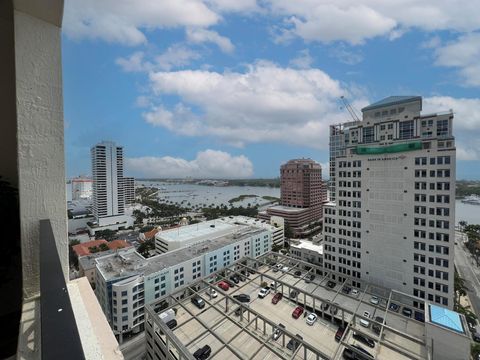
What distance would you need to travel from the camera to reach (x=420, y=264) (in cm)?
832

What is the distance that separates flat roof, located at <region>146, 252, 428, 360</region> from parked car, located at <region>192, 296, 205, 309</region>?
12 cm

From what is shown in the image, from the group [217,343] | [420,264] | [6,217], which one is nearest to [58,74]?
[6,217]

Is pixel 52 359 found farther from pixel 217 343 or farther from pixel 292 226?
pixel 292 226

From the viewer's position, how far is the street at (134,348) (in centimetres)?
834

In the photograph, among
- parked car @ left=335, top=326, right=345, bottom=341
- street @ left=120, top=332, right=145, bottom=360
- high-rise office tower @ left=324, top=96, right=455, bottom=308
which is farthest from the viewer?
A: street @ left=120, top=332, right=145, bottom=360

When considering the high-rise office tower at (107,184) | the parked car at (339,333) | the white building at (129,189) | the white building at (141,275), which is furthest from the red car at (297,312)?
the white building at (129,189)

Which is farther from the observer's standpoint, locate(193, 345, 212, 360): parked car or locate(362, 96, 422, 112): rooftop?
locate(362, 96, 422, 112): rooftop

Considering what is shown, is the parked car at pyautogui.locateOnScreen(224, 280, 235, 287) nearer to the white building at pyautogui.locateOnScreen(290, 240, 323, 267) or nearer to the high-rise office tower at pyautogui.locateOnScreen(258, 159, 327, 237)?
the white building at pyautogui.locateOnScreen(290, 240, 323, 267)

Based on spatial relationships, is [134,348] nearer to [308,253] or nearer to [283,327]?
[283,327]

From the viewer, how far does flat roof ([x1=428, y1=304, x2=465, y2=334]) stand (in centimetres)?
544

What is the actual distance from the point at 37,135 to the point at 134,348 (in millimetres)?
10814

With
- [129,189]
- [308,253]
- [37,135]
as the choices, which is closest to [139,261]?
[308,253]

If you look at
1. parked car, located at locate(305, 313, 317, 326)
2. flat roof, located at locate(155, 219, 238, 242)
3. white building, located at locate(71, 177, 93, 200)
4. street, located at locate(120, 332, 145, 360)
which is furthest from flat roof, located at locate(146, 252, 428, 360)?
white building, located at locate(71, 177, 93, 200)

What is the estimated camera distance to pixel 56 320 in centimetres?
41
